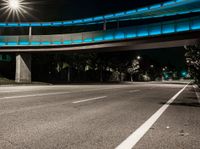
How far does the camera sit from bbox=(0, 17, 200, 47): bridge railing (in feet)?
84.1

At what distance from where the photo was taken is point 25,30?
5444 centimetres

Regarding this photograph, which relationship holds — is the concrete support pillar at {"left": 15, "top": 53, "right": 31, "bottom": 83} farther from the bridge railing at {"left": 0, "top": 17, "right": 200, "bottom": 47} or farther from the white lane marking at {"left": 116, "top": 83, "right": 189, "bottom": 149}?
the white lane marking at {"left": 116, "top": 83, "right": 189, "bottom": 149}

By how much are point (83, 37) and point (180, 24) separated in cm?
1666

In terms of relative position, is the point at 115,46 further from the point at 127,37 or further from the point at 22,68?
the point at 22,68

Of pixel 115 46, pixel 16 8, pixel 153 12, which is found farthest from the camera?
pixel 153 12

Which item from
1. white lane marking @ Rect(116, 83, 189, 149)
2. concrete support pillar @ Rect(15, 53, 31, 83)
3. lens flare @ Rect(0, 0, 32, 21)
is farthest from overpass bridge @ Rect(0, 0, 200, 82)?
white lane marking @ Rect(116, 83, 189, 149)

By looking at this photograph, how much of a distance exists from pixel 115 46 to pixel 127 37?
2.58m

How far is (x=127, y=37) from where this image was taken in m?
30.2

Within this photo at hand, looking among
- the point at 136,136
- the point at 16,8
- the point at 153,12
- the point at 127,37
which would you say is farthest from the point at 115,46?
the point at 136,136

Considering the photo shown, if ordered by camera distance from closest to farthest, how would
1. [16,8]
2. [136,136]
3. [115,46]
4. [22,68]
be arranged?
[136,136] < [16,8] < [115,46] < [22,68]

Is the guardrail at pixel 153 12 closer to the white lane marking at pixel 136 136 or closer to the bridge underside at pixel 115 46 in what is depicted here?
the bridge underside at pixel 115 46

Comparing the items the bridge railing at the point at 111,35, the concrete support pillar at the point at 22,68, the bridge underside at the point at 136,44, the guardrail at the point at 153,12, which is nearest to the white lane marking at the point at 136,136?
the bridge underside at the point at 136,44

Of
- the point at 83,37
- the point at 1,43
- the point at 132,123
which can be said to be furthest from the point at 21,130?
the point at 1,43

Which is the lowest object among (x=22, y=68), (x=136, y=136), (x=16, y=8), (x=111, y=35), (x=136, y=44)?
(x=136, y=136)
